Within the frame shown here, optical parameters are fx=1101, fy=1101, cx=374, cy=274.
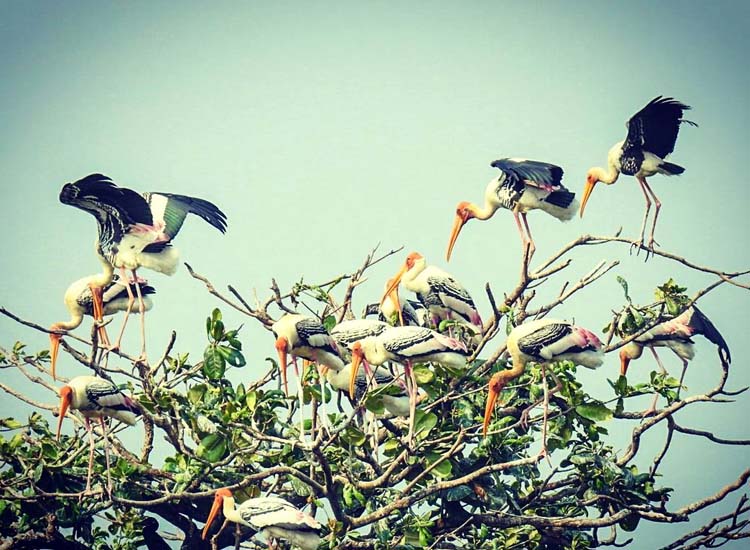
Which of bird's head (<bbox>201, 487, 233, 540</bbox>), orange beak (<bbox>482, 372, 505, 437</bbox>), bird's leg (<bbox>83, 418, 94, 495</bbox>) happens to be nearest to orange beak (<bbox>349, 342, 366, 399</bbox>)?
orange beak (<bbox>482, 372, 505, 437</bbox>)

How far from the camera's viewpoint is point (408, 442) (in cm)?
840

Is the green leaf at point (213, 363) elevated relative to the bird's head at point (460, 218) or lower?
lower

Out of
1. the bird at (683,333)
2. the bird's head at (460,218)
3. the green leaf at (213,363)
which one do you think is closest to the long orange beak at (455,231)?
the bird's head at (460,218)

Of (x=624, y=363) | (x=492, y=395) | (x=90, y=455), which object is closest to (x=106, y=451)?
(x=90, y=455)

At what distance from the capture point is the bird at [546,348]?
28.9 ft

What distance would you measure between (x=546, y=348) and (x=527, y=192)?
2.71 meters

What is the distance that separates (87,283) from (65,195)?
181cm

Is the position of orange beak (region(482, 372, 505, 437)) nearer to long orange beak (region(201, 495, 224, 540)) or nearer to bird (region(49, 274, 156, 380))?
long orange beak (region(201, 495, 224, 540))

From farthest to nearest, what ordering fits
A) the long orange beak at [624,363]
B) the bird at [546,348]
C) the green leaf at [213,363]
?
the long orange beak at [624,363]
the bird at [546,348]
the green leaf at [213,363]

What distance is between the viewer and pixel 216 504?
8773 mm

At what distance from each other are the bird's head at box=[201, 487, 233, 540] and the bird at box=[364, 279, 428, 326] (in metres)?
2.98

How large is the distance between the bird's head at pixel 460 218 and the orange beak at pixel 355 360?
317 centimetres

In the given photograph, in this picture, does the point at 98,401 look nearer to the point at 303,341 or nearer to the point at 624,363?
the point at 303,341

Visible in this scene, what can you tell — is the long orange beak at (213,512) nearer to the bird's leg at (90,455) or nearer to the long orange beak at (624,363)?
the bird's leg at (90,455)
